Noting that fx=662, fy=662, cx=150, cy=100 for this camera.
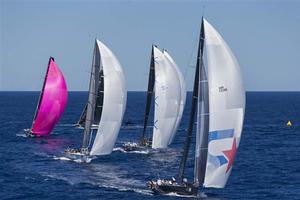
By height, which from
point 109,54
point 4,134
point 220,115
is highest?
point 109,54

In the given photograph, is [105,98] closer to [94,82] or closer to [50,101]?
[94,82]

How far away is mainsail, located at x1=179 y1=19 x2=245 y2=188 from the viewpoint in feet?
183

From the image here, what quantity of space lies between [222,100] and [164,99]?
125 ft

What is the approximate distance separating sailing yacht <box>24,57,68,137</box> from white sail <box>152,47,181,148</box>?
98.6ft

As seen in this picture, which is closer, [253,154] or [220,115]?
[220,115]

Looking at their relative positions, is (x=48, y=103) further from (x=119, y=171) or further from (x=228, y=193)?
(x=228, y=193)

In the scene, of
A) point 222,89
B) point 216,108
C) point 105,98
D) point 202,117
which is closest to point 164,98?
point 105,98

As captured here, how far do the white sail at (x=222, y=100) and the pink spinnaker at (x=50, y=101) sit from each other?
211 ft

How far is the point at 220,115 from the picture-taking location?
5706cm

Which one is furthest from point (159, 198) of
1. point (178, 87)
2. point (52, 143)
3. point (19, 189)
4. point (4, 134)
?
point (4, 134)

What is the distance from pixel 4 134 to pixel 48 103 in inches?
502

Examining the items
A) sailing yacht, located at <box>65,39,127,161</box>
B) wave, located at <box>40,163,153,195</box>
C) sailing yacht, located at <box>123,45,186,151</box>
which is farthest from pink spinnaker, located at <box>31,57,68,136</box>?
wave, located at <box>40,163,153,195</box>

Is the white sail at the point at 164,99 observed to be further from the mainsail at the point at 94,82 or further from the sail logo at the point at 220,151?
the sail logo at the point at 220,151

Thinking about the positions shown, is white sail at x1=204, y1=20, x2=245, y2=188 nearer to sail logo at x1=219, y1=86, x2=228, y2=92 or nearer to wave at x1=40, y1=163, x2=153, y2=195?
sail logo at x1=219, y1=86, x2=228, y2=92
